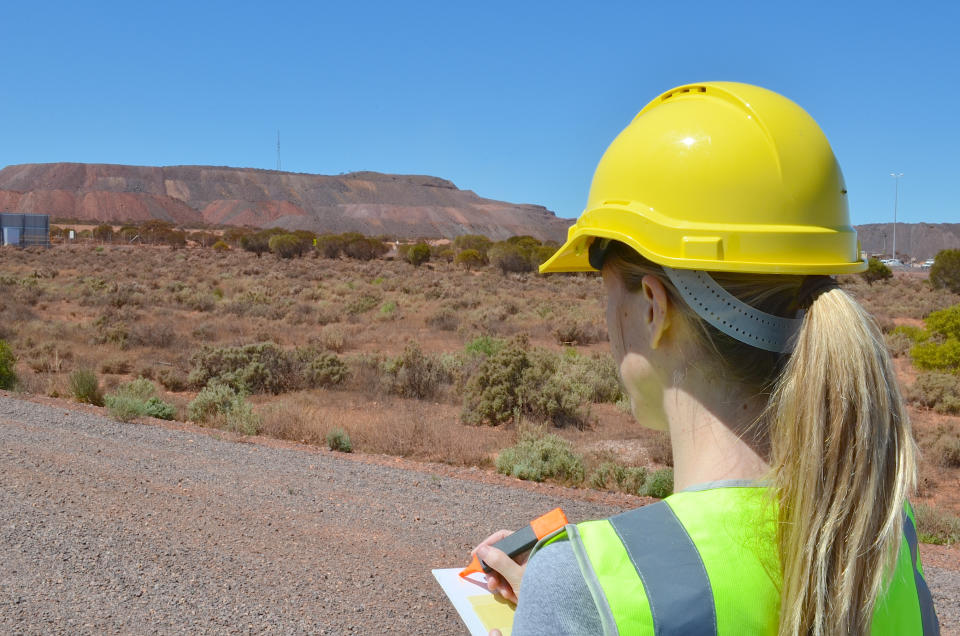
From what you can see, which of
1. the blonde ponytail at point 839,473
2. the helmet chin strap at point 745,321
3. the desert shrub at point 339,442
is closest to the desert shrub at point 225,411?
the desert shrub at point 339,442

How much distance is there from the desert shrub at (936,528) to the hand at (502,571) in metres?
6.27

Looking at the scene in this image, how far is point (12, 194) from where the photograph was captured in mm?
118125

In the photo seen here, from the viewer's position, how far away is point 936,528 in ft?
22.4

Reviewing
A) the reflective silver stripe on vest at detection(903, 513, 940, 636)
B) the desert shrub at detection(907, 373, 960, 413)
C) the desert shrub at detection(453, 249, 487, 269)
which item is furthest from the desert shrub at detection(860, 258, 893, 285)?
the reflective silver stripe on vest at detection(903, 513, 940, 636)

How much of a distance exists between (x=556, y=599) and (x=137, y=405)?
9376 mm

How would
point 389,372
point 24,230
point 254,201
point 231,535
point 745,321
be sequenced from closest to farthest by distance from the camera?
point 745,321 < point 231,535 < point 389,372 < point 24,230 < point 254,201

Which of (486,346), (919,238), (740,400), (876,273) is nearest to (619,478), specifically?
(740,400)

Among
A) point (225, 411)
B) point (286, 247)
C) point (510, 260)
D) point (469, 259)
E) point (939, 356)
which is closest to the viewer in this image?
point (225, 411)

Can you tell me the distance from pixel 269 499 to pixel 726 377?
17.4 feet

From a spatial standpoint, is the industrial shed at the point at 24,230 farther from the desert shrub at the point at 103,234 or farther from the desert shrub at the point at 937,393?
the desert shrub at the point at 937,393

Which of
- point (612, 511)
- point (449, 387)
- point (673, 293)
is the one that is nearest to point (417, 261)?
point (449, 387)

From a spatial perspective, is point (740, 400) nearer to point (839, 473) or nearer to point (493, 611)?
point (839, 473)

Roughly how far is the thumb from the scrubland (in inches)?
252

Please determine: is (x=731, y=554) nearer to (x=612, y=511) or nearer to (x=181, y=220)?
(x=612, y=511)
